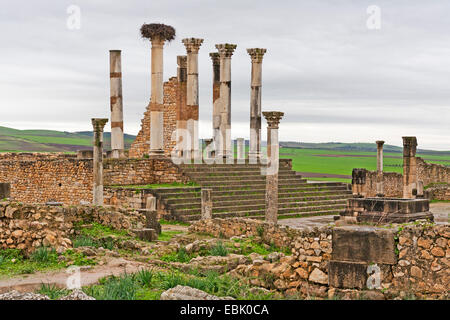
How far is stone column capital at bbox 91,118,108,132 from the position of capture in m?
19.7

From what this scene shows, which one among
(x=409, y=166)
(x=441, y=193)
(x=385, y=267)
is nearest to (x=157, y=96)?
(x=409, y=166)

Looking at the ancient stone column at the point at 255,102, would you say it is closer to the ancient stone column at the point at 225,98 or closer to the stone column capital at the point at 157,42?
the ancient stone column at the point at 225,98

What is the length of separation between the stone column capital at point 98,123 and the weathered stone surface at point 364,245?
40.3 feet

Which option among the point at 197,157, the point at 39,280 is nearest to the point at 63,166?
the point at 197,157

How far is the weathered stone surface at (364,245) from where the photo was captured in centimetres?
861

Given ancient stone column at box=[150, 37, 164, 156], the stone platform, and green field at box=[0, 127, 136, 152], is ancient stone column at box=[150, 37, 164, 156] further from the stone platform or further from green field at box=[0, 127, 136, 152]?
green field at box=[0, 127, 136, 152]

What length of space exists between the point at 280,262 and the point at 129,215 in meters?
7.21

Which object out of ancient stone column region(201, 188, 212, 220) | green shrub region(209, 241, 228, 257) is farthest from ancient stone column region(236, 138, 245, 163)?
green shrub region(209, 241, 228, 257)

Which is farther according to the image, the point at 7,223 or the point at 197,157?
the point at 197,157

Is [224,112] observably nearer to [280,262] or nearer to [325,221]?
[325,221]

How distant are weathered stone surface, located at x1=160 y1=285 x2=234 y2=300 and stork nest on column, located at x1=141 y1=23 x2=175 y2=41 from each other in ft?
70.7

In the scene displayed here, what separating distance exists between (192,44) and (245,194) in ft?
29.5

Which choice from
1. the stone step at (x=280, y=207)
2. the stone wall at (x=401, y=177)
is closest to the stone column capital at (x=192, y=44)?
the stone step at (x=280, y=207)

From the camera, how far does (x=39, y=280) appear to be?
9672mm
